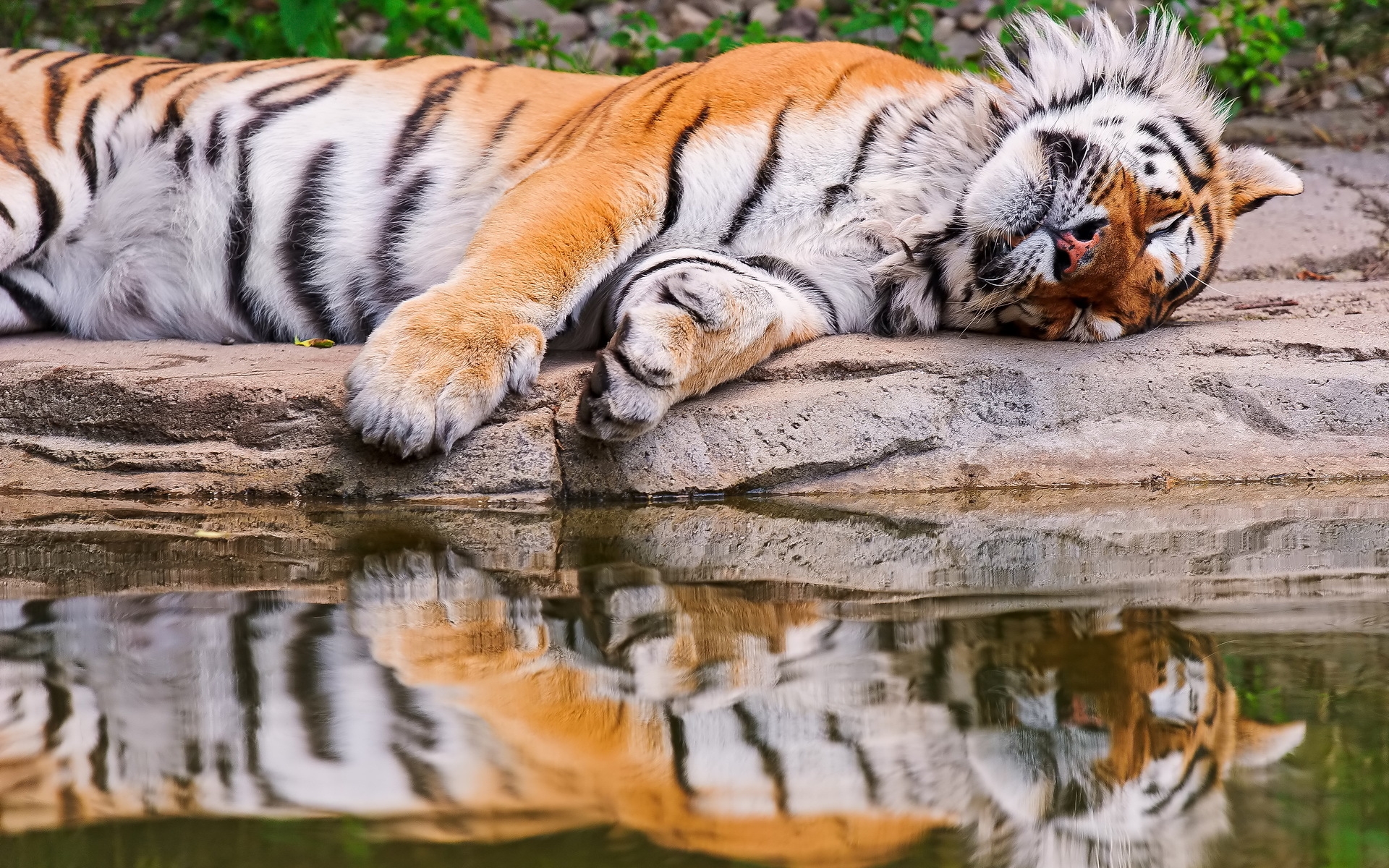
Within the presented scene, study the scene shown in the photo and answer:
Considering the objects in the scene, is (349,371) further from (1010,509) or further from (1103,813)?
(1103,813)

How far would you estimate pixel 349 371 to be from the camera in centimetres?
221

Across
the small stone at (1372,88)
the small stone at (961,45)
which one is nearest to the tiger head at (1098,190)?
the small stone at (961,45)

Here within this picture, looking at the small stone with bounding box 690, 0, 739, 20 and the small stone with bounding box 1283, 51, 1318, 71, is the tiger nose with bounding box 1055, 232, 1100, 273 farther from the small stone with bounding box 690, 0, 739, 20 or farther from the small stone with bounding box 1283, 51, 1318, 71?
the small stone with bounding box 1283, 51, 1318, 71

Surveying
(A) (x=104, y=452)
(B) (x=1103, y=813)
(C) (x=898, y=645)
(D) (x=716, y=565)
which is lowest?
(A) (x=104, y=452)

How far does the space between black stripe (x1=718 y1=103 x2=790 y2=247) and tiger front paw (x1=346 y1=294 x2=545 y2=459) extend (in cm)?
62

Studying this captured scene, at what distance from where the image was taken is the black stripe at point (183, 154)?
3.02 metres

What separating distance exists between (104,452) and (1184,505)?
1.86 m

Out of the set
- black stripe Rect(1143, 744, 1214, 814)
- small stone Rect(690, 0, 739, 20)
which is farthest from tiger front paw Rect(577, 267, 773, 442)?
small stone Rect(690, 0, 739, 20)

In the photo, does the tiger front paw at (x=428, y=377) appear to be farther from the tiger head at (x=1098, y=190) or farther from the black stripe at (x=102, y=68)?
the black stripe at (x=102, y=68)

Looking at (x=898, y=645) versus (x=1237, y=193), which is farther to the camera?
(x=1237, y=193)

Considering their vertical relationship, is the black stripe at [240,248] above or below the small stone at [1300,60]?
below

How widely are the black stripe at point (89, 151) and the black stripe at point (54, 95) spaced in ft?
0.17

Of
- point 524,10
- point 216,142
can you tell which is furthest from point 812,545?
point 524,10

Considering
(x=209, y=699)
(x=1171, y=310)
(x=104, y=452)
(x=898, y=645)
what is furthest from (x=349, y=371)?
(x=1171, y=310)
